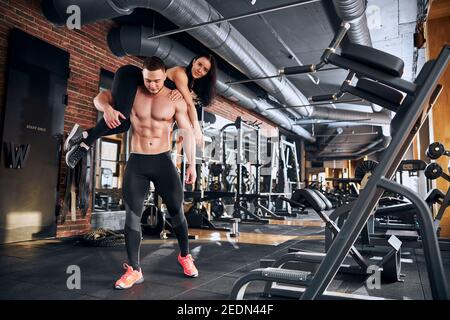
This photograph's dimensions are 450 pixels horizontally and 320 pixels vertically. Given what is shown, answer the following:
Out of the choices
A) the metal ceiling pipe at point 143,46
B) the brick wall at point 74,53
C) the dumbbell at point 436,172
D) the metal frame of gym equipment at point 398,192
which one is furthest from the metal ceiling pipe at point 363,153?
the metal frame of gym equipment at point 398,192

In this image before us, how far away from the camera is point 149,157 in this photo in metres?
2.11

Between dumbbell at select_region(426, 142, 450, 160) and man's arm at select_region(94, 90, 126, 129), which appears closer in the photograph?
man's arm at select_region(94, 90, 126, 129)

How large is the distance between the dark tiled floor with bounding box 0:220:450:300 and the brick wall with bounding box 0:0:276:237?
1.14 metres

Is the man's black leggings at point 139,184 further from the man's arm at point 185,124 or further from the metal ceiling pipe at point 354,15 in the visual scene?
the metal ceiling pipe at point 354,15

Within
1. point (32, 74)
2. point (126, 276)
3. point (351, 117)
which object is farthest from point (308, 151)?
point (126, 276)

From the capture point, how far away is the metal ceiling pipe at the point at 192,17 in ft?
11.6

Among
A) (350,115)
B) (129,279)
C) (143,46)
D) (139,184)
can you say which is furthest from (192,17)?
(350,115)

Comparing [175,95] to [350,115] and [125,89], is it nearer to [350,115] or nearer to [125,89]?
[125,89]

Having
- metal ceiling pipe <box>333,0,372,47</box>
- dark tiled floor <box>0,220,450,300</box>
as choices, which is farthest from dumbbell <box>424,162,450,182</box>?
metal ceiling pipe <box>333,0,372,47</box>

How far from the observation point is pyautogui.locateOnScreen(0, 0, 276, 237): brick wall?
355 cm

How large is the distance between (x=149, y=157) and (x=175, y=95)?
0.48 m

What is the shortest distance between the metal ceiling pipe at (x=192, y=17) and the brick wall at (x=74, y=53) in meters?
0.20

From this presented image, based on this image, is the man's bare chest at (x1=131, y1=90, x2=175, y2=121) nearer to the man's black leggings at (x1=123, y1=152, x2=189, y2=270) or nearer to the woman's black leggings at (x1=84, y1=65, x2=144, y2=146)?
the woman's black leggings at (x1=84, y1=65, x2=144, y2=146)
